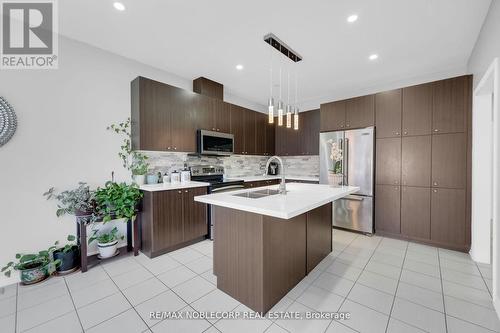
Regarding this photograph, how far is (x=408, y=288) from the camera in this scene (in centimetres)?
206

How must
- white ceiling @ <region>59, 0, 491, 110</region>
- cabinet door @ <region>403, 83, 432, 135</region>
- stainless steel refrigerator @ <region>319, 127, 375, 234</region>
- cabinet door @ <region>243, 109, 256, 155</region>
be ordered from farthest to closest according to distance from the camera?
cabinet door @ <region>243, 109, 256, 155</region> → stainless steel refrigerator @ <region>319, 127, 375, 234</region> → cabinet door @ <region>403, 83, 432, 135</region> → white ceiling @ <region>59, 0, 491, 110</region>

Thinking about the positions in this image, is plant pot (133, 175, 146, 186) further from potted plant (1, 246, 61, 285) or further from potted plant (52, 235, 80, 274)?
potted plant (1, 246, 61, 285)

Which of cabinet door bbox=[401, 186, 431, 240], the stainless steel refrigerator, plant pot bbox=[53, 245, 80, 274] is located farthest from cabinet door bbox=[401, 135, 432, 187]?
plant pot bbox=[53, 245, 80, 274]

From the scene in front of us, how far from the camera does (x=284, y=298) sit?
6.28ft

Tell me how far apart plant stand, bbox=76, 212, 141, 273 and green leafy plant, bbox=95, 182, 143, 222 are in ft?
0.71

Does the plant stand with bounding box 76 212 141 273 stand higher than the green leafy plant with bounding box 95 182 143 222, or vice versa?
the green leafy plant with bounding box 95 182 143 222

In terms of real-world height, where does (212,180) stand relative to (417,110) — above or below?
below

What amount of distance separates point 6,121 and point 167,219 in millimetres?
1967

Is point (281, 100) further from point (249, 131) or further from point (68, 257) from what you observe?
point (68, 257)

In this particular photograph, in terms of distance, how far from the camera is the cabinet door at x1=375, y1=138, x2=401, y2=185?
133 inches

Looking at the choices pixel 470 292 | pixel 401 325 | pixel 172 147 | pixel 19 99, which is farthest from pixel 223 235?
pixel 19 99

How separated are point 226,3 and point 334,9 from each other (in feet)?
3.54

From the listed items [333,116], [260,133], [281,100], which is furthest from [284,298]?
[260,133]

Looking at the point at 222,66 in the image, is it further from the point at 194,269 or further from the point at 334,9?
the point at 194,269
